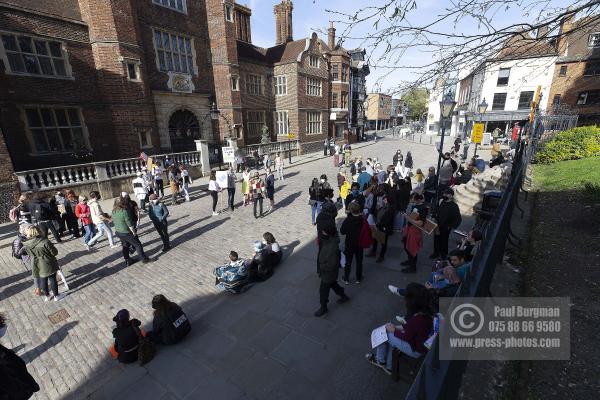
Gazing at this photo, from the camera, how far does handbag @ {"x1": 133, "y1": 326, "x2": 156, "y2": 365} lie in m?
4.46

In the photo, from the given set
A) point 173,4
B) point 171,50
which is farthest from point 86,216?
point 173,4

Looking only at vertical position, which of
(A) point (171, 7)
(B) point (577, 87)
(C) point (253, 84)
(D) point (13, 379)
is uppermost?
(A) point (171, 7)

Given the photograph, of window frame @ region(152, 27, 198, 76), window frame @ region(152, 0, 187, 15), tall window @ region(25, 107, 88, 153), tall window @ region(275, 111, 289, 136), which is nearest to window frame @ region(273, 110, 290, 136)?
tall window @ region(275, 111, 289, 136)

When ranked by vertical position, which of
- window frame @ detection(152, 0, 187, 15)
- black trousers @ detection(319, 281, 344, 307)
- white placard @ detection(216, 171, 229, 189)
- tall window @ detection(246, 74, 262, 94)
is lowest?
black trousers @ detection(319, 281, 344, 307)

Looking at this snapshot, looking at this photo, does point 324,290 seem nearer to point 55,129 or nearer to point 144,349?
point 144,349

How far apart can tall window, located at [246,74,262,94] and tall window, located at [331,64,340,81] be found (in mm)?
10865

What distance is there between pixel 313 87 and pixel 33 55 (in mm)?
22186

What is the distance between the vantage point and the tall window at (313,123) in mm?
29911

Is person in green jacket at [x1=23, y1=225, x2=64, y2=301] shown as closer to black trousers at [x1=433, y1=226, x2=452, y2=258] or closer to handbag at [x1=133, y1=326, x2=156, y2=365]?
handbag at [x1=133, y1=326, x2=156, y2=365]

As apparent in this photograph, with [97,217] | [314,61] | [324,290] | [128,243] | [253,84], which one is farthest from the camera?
[314,61]

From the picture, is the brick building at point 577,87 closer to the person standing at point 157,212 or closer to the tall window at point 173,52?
the tall window at point 173,52

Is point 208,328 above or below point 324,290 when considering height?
below

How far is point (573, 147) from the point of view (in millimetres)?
15055

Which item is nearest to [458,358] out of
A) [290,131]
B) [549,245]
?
[549,245]
